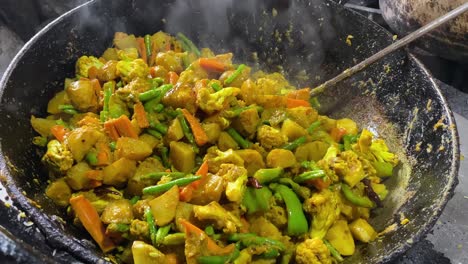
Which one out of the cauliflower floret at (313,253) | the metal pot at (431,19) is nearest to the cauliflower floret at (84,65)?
the cauliflower floret at (313,253)

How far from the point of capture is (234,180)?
220 centimetres

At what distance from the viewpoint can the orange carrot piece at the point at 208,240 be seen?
1.98 meters

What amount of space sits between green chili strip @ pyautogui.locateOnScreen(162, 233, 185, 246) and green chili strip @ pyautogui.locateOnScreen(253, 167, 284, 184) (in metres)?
0.52

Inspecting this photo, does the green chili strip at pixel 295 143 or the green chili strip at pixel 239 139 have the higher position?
the green chili strip at pixel 239 139

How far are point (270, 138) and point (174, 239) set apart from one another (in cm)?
82

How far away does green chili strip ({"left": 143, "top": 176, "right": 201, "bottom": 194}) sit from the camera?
2182 millimetres

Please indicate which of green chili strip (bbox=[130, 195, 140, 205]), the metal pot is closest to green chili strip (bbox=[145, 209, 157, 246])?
green chili strip (bbox=[130, 195, 140, 205])

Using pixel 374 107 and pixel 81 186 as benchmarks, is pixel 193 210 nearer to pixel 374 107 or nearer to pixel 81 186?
pixel 81 186

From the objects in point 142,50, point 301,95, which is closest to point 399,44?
point 301,95

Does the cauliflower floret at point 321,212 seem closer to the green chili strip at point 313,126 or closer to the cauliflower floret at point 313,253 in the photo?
the cauliflower floret at point 313,253

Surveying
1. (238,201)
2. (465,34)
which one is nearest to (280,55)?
(465,34)

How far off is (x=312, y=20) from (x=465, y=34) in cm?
119

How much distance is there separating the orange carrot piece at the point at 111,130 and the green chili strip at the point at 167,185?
41cm

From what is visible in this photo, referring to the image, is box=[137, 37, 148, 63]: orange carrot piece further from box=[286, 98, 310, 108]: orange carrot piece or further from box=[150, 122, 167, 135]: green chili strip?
box=[286, 98, 310, 108]: orange carrot piece
